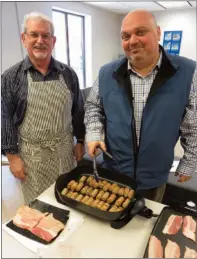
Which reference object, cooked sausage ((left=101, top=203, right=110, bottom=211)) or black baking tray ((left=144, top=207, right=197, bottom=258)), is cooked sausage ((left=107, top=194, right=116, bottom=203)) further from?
black baking tray ((left=144, top=207, right=197, bottom=258))

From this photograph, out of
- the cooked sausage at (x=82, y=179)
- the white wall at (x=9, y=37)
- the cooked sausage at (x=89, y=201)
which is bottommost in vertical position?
the cooked sausage at (x=89, y=201)

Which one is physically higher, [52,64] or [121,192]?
[52,64]

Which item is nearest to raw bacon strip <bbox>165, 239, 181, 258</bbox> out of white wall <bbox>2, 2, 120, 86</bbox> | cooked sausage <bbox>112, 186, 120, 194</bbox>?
cooked sausage <bbox>112, 186, 120, 194</bbox>

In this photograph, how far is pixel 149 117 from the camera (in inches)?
38.9

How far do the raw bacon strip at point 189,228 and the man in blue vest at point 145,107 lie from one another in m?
0.32

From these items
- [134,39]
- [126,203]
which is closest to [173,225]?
[126,203]

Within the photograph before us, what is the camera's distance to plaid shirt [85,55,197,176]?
3.33ft

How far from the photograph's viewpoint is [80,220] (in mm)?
824

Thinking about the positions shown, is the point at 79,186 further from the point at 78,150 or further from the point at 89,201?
the point at 78,150

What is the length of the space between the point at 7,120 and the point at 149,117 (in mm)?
800

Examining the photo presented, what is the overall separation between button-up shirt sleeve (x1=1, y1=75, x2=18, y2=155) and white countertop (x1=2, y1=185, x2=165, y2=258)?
611 mm

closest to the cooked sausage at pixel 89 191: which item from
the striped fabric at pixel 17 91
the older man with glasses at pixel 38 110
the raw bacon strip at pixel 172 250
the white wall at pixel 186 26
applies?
the raw bacon strip at pixel 172 250

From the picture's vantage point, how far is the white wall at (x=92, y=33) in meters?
2.53

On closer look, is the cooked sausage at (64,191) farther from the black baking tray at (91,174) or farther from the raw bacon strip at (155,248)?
the raw bacon strip at (155,248)
